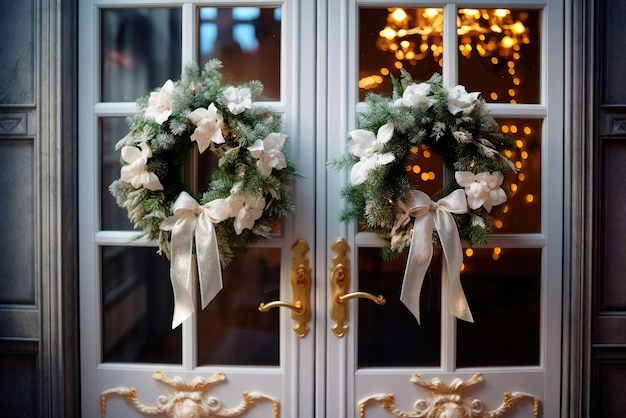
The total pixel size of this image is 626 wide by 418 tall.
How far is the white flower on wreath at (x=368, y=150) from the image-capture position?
1.37m

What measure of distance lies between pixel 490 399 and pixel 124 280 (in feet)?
4.48

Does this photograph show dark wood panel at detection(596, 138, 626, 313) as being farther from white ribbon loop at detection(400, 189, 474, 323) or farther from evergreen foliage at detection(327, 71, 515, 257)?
white ribbon loop at detection(400, 189, 474, 323)

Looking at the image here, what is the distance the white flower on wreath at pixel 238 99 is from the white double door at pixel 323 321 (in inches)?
6.6

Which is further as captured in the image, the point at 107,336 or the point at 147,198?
the point at 107,336

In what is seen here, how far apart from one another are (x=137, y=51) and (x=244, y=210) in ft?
2.42

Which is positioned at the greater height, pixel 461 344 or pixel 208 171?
pixel 208 171

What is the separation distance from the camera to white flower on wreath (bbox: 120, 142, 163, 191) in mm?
1393

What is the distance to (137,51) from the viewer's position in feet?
5.32

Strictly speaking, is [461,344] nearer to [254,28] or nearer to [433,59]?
[433,59]

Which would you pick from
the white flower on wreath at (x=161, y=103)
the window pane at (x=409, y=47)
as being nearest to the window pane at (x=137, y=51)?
the white flower on wreath at (x=161, y=103)

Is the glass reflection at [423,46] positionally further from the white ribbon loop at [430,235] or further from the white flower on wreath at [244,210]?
the white flower on wreath at [244,210]

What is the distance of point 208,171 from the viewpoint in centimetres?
158

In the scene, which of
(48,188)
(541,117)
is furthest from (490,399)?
(48,188)

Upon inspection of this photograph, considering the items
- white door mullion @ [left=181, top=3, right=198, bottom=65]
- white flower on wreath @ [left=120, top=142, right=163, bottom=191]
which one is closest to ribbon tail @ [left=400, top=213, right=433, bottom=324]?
white flower on wreath @ [left=120, top=142, right=163, bottom=191]
